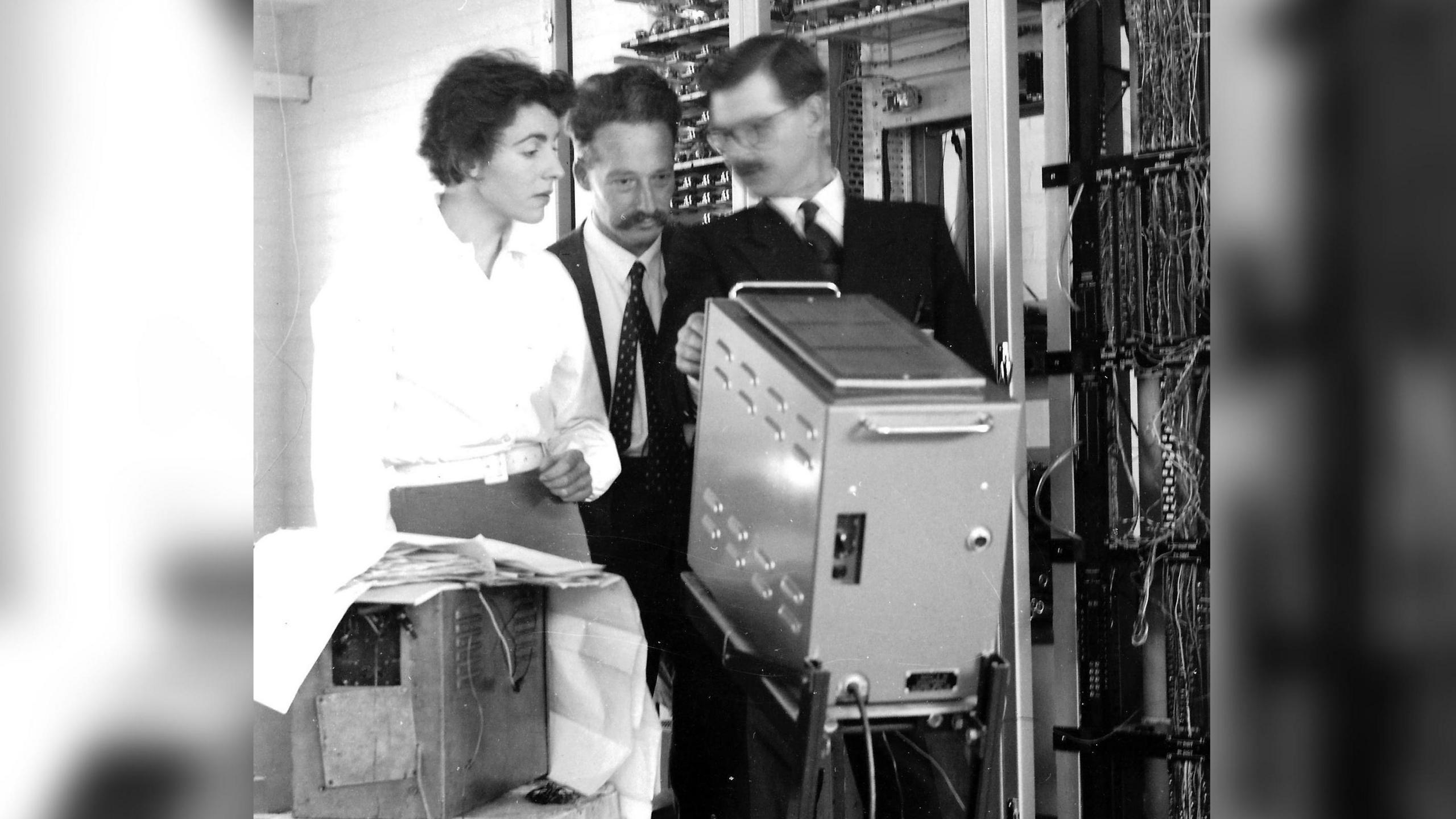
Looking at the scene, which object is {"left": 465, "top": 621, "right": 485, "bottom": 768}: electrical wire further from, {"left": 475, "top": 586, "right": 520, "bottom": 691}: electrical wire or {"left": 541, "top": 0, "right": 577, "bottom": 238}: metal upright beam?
{"left": 541, "top": 0, "right": 577, "bottom": 238}: metal upright beam

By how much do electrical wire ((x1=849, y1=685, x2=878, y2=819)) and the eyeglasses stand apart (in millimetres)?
712

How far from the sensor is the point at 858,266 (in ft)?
5.79

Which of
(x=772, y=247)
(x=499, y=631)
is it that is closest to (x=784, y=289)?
(x=772, y=247)

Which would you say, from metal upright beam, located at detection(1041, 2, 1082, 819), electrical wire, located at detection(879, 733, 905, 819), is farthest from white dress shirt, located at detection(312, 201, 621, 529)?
metal upright beam, located at detection(1041, 2, 1082, 819)

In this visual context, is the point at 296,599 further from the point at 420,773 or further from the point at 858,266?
the point at 858,266

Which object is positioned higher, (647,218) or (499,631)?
(647,218)

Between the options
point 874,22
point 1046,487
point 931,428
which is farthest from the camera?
point 1046,487

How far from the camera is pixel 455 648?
5.14 feet

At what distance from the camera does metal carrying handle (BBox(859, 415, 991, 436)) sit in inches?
57.7

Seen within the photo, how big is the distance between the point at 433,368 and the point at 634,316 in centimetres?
27

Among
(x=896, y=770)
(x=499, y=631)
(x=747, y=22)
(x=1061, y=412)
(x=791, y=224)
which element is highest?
(x=747, y=22)

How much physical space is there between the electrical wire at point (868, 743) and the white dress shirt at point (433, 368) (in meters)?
0.40

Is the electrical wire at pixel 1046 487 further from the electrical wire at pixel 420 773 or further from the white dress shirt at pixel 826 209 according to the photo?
the electrical wire at pixel 420 773

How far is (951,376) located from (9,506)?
1.00 m
